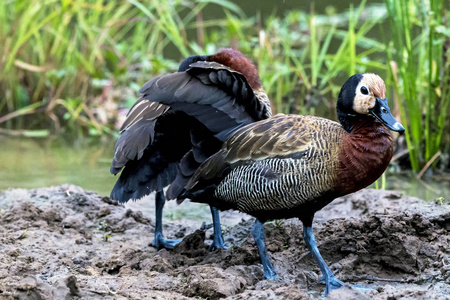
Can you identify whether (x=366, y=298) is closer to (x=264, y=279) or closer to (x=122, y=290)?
(x=264, y=279)

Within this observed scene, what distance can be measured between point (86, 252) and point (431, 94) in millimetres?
3519

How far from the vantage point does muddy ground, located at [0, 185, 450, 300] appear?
3385 mm

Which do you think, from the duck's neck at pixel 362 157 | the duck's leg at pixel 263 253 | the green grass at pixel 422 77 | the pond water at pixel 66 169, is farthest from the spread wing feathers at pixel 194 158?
the green grass at pixel 422 77

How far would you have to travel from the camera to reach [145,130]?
4.39 metres

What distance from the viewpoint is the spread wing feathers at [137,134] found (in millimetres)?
4312

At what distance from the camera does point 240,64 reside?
5.07m

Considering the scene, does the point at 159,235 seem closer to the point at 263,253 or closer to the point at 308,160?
the point at 263,253

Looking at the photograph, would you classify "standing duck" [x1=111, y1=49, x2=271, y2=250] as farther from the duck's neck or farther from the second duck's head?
the duck's neck

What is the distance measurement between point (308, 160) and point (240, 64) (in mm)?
1581

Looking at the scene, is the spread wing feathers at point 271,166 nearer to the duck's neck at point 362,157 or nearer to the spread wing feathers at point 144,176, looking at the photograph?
the duck's neck at point 362,157

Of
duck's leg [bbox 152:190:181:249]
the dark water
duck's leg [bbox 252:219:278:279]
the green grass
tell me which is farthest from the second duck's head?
the dark water

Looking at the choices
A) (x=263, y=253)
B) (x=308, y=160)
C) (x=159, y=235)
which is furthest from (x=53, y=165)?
(x=308, y=160)

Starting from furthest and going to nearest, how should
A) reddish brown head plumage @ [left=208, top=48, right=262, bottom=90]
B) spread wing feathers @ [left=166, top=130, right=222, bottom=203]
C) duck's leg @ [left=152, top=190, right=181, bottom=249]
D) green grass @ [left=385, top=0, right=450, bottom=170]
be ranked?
green grass @ [left=385, top=0, right=450, bottom=170]
reddish brown head plumage @ [left=208, top=48, right=262, bottom=90]
duck's leg @ [left=152, top=190, right=181, bottom=249]
spread wing feathers @ [left=166, top=130, right=222, bottom=203]

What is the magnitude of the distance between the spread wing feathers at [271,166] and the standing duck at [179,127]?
16cm
